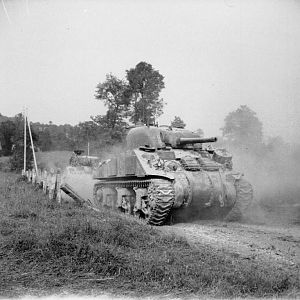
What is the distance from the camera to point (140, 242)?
23.8 feet

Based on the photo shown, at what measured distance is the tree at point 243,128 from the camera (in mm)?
19828

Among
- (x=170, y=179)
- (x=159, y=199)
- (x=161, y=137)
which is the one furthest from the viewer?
(x=161, y=137)

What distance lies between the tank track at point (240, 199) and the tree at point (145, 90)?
10.1 meters

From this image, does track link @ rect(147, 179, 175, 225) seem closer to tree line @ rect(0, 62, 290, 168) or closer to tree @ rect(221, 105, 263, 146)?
tree line @ rect(0, 62, 290, 168)

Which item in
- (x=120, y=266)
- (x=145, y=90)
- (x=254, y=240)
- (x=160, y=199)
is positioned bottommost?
(x=254, y=240)

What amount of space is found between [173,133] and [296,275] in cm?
901

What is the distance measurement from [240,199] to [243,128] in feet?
34.4

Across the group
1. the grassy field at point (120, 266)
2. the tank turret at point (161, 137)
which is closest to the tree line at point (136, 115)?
the tank turret at point (161, 137)

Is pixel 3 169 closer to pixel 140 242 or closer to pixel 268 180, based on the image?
pixel 268 180

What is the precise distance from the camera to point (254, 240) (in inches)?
333

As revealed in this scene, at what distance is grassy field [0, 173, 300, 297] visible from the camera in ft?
15.4

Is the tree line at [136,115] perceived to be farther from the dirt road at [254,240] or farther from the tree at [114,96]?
the dirt road at [254,240]

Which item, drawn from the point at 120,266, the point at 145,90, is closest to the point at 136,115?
the point at 145,90

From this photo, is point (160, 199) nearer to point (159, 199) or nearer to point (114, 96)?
point (159, 199)
